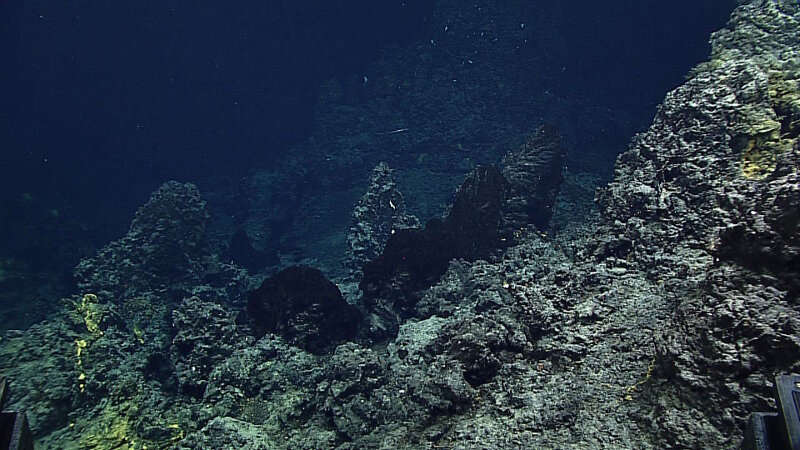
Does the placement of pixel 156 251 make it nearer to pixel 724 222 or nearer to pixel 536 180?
pixel 536 180

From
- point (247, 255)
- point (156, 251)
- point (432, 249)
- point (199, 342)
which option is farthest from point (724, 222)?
point (247, 255)

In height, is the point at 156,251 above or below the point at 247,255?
below

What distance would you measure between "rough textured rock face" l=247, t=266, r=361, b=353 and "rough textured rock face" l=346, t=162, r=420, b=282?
4.12m

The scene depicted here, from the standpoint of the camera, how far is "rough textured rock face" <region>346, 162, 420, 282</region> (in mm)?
12211

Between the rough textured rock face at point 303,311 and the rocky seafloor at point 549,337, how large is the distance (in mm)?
57

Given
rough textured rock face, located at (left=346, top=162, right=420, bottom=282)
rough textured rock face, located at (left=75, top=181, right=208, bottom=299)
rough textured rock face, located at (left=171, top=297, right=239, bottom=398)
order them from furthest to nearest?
rough textured rock face, located at (left=346, top=162, right=420, bottom=282) → rough textured rock face, located at (left=75, top=181, right=208, bottom=299) → rough textured rock face, located at (left=171, top=297, right=239, bottom=398)

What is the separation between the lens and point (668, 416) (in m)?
2.62

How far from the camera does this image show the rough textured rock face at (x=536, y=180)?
949cm

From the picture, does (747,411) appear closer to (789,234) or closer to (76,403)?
(789,234)

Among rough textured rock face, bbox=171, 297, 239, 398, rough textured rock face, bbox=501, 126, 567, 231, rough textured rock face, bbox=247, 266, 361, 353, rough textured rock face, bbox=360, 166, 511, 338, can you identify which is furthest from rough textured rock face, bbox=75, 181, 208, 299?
rough textured rock face, bbox=501, 126, 567, 231

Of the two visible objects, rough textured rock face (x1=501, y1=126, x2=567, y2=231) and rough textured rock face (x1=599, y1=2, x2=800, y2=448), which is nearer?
rough textured rock face (x1=599, y1=2, x2=800, y2=448)

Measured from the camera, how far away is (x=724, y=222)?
3172 mm

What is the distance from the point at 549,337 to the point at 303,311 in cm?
449

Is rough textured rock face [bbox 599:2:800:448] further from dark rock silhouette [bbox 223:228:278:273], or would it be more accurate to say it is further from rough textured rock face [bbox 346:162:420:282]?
dark rock silhouette [bbox 223:228:278:273]
